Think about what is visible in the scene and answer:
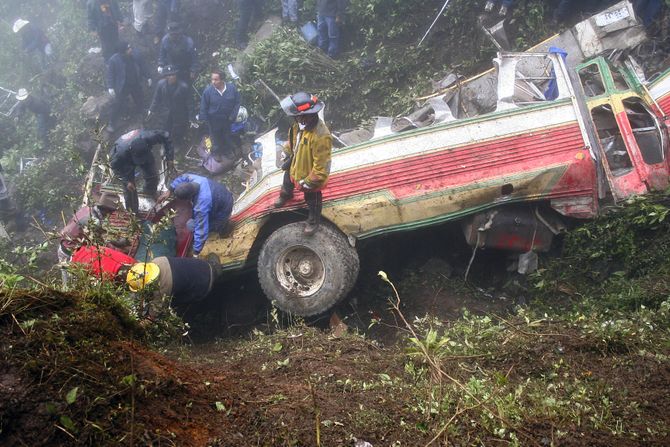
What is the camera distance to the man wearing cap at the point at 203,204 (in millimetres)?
5777

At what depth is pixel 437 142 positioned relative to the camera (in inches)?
215

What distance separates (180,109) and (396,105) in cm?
374

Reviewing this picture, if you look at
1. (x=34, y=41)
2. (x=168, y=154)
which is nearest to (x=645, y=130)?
(x=168, y=154)

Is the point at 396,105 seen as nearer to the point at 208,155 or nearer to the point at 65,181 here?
the point at 208,155

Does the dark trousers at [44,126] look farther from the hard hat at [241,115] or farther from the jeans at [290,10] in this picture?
the jeans at [290,10]

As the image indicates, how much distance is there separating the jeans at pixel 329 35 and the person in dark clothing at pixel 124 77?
3295mm

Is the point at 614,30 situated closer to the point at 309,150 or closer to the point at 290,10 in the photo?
the point at 309,150

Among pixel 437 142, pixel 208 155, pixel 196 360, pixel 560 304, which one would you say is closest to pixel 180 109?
pixel 208 155

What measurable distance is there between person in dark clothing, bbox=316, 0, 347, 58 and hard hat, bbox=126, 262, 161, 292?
5.68m

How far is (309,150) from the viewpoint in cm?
521

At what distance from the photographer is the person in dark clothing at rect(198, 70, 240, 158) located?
8.15 meters

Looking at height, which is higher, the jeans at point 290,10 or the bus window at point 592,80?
the jeans at point 290,10

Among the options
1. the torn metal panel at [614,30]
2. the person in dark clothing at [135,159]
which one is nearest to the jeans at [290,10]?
the person in dark clothing at [135,159]

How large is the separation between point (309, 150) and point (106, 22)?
6.30 meters
